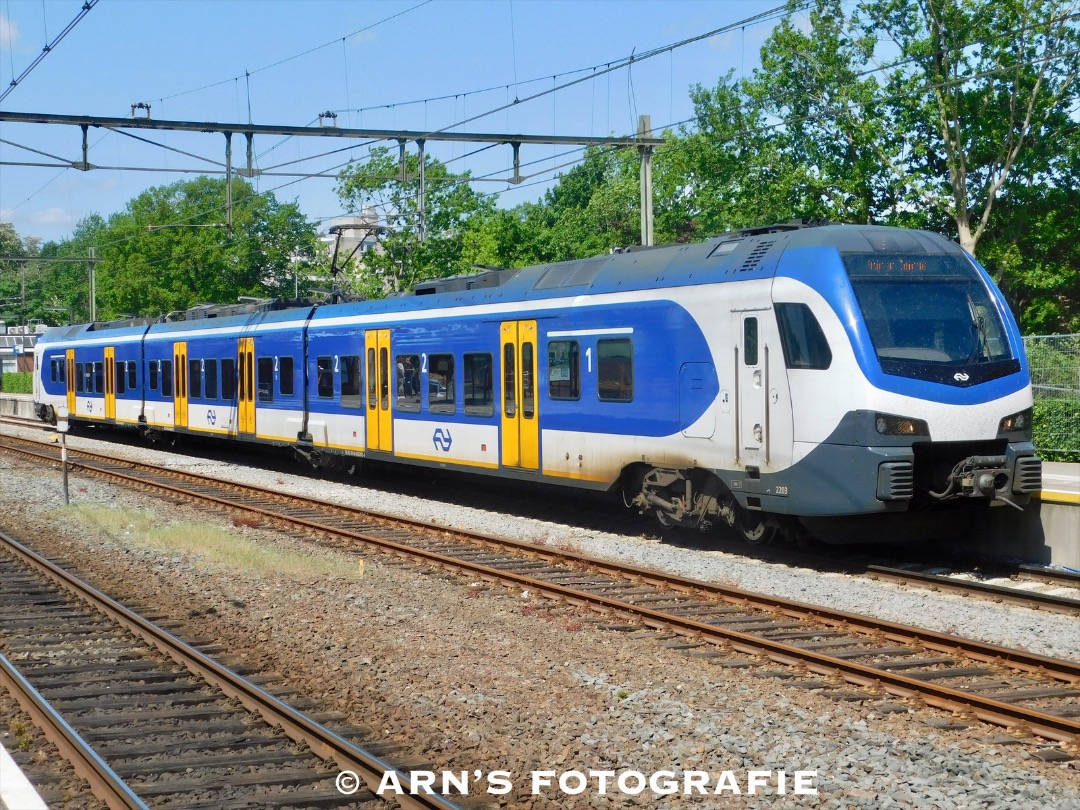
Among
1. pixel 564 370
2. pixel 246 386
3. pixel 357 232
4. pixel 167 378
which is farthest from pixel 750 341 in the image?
pixel 357 232

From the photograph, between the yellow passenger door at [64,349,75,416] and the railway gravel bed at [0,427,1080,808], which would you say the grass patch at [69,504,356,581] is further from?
the yellow passenger door at [64,349,75,416]

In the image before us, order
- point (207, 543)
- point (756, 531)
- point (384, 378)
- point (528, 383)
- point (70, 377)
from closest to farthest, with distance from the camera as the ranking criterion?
point (756, 531), point (207, 543), point (528, 383), point (384, 378), point (70, 377)

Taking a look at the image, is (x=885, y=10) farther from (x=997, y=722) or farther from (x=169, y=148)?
(x=997, y=722)

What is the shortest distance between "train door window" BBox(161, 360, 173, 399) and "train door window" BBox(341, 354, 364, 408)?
985 cm

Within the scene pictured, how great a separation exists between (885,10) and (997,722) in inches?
986

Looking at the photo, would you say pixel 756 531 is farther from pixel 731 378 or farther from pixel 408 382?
pixel 408 382

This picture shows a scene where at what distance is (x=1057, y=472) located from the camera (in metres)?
16.4

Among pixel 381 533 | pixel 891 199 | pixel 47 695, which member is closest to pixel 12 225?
pixel 891 199

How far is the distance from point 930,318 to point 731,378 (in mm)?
2070

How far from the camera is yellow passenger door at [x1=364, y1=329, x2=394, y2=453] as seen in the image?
63.2 feet

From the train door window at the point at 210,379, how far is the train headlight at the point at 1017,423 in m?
18.5

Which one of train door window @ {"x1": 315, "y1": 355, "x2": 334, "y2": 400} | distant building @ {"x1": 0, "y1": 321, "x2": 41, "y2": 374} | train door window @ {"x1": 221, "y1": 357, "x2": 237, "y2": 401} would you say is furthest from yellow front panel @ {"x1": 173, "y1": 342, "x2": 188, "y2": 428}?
distant building @ {"x1": 0, "y1": 321, "x2": 41, "y2": 374}

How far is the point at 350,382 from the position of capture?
20.5m

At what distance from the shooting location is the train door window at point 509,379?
16094mm
